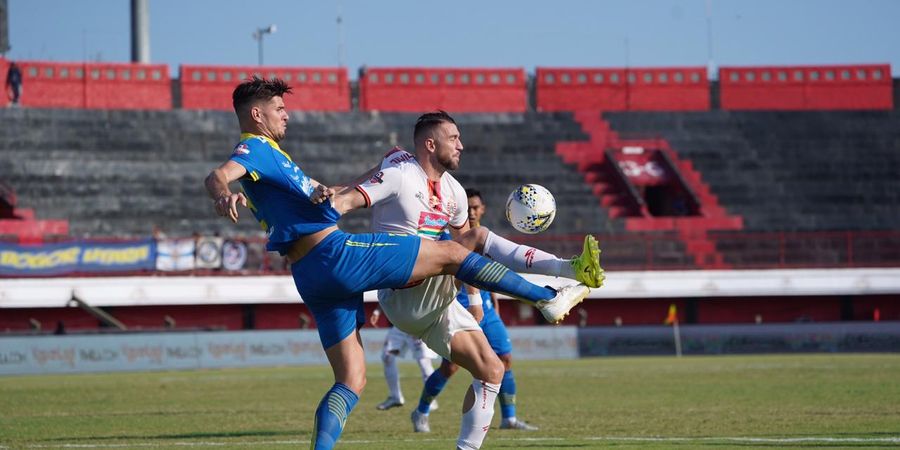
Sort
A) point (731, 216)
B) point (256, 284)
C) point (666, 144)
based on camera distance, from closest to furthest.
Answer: point (256, 284) < point (731, 216) < point (666, 144)

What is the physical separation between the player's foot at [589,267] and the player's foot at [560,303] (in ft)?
0.32

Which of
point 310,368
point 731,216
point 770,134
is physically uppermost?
point 770,134

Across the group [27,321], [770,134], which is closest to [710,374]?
[27,321]

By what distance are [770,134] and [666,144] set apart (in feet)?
13.8

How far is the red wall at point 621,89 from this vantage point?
154 ft

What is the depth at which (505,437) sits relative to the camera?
11.0 meters

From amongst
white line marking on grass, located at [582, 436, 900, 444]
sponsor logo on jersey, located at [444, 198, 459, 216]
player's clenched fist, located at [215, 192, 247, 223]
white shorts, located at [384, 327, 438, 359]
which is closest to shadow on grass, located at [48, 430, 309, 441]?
white line marking on grass, located at [582, 436, 900, 444]

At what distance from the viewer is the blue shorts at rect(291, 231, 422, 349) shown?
7645 mm

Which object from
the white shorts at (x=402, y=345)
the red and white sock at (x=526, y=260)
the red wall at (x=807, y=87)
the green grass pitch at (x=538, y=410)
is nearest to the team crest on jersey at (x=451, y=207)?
the red and white sock at (x=526, y=260)

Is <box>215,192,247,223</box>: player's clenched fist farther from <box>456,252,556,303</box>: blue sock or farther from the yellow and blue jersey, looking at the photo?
<box>456,252,556,303</box>: blue sock

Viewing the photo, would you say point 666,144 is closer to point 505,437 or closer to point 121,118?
point 121,118

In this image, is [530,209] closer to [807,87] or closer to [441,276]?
[441,276]

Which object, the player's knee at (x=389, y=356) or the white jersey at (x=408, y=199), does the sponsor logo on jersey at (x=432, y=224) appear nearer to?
the white jersey at (x=408, y=199)

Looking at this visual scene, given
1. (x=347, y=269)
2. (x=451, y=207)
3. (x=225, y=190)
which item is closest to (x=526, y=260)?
(x=451, y=207)
